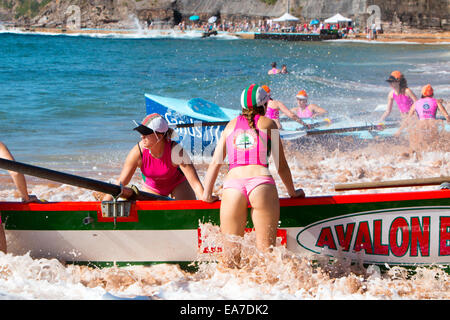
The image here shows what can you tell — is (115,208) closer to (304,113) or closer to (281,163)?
(281,163)

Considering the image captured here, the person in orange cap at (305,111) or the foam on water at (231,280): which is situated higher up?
the person in orange cap at (305,111)

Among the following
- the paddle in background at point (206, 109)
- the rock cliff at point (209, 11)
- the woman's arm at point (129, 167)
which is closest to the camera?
the woman's arm at point (129, 167)

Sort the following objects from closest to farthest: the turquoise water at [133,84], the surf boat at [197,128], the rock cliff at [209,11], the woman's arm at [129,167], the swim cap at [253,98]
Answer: the swim cap at [253,98] < the woman's arm at [129,167] < the surf boat at [197,128] < the turquoise water at [133,84] < the rock cliff at [209,11]

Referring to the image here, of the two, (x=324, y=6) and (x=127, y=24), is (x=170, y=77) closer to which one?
(x=324, y=6)

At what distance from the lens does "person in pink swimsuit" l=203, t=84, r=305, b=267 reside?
4637 mm

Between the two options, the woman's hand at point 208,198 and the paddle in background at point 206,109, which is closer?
the woman's hand at point 208,198

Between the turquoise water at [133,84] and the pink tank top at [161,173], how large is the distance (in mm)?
6083

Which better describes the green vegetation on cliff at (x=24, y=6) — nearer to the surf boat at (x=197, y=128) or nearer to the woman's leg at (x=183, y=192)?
the surf boat at (x=197, y=128)

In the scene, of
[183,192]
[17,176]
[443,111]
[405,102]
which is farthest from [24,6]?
[183,192]

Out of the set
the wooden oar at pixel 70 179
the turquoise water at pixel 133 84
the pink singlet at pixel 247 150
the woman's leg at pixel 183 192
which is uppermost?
the pink singlet at pixel 247 150

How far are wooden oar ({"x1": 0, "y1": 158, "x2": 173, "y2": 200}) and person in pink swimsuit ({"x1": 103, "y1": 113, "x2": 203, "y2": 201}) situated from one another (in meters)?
0.14

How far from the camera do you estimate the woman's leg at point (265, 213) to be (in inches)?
182

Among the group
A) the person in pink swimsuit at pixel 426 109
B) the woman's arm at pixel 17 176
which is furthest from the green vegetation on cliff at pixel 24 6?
the woman's arm at pixel 17 176
